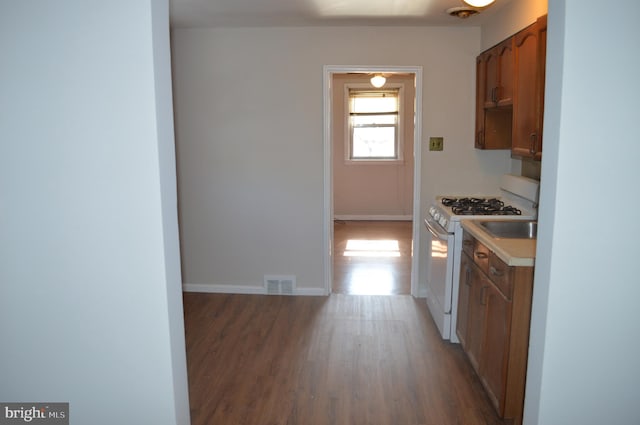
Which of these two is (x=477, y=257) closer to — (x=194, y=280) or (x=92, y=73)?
(x=92, y=73)

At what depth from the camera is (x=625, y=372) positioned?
171 cm

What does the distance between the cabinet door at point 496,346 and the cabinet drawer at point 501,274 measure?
4cm

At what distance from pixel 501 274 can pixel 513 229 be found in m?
0.92

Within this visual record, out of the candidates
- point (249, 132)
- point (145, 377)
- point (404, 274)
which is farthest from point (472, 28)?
point (145, 377)

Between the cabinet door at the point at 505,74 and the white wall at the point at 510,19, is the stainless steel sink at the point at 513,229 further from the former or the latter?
the white wall at the point at 510,19

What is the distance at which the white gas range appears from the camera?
136 inches

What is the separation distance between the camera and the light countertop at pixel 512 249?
2.33 m

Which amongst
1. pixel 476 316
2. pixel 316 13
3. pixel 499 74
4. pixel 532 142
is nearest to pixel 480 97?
pixel 499 74

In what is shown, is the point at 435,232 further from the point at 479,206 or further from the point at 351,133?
the point at 351,133

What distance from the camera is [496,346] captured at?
262cm

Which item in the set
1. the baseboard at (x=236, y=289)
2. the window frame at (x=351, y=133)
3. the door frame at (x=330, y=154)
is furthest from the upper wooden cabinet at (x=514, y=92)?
the window frame at (x=351, y=133)

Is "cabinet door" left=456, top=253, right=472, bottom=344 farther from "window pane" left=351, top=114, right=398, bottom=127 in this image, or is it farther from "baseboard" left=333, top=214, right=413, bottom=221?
"window pane" left=351, top=114, right=398, bottom=127

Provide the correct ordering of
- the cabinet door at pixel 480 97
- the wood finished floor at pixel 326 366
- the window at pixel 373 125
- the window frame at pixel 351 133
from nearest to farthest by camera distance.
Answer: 1. the wood finished floor at pixel 326 366
2. the cabinet door at pixel 480 97
3. the window frame at pixel 351 133
4. the window at pixel 373 125

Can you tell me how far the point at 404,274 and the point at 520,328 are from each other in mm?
2866
